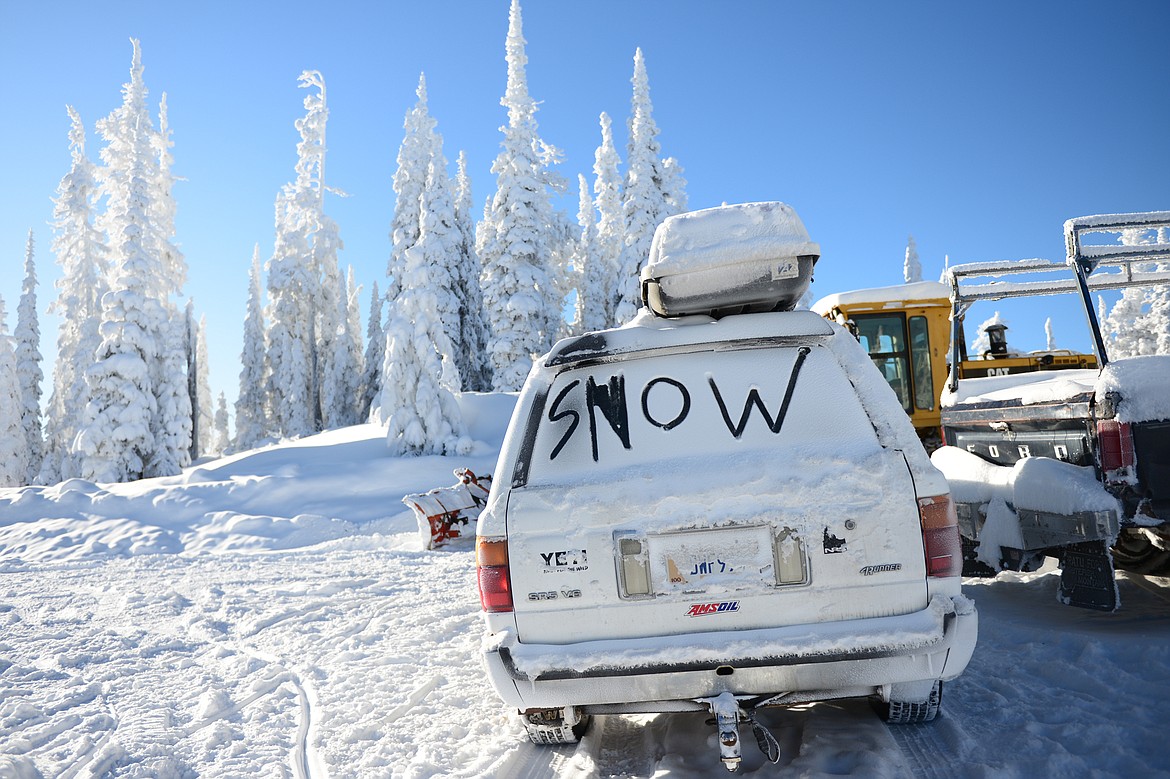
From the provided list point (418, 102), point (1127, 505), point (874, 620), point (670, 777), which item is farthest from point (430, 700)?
point (418, 102)

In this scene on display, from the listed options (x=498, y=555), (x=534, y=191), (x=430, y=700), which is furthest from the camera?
(x=534, y=191)

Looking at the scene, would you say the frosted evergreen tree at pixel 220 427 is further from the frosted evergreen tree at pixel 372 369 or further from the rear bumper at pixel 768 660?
the rear bumper at pixel 768 660

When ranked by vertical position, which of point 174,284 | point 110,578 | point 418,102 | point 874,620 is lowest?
point 110,578

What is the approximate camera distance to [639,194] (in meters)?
29.5


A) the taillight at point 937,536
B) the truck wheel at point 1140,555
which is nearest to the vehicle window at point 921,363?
the truck wheel at point 1140,555

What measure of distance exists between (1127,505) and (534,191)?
31.1m

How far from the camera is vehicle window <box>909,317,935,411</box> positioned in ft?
37.1

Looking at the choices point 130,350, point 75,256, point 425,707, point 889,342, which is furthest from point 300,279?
point 425,707

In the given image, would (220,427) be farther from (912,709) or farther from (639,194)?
(912,709)

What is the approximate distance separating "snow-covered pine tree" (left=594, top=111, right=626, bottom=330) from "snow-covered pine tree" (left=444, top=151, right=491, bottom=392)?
9189 millimetres

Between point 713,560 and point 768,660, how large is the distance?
0.42 m

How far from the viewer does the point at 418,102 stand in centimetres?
3484

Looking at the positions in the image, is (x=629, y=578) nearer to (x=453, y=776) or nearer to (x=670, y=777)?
(x=670, y=777)

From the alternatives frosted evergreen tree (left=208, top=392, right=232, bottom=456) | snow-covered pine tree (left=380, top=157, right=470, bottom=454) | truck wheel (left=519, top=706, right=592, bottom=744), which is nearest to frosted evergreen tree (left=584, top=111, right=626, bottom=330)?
snow-covered pine tree (left=380, top=157, right=470, bottom=454)
